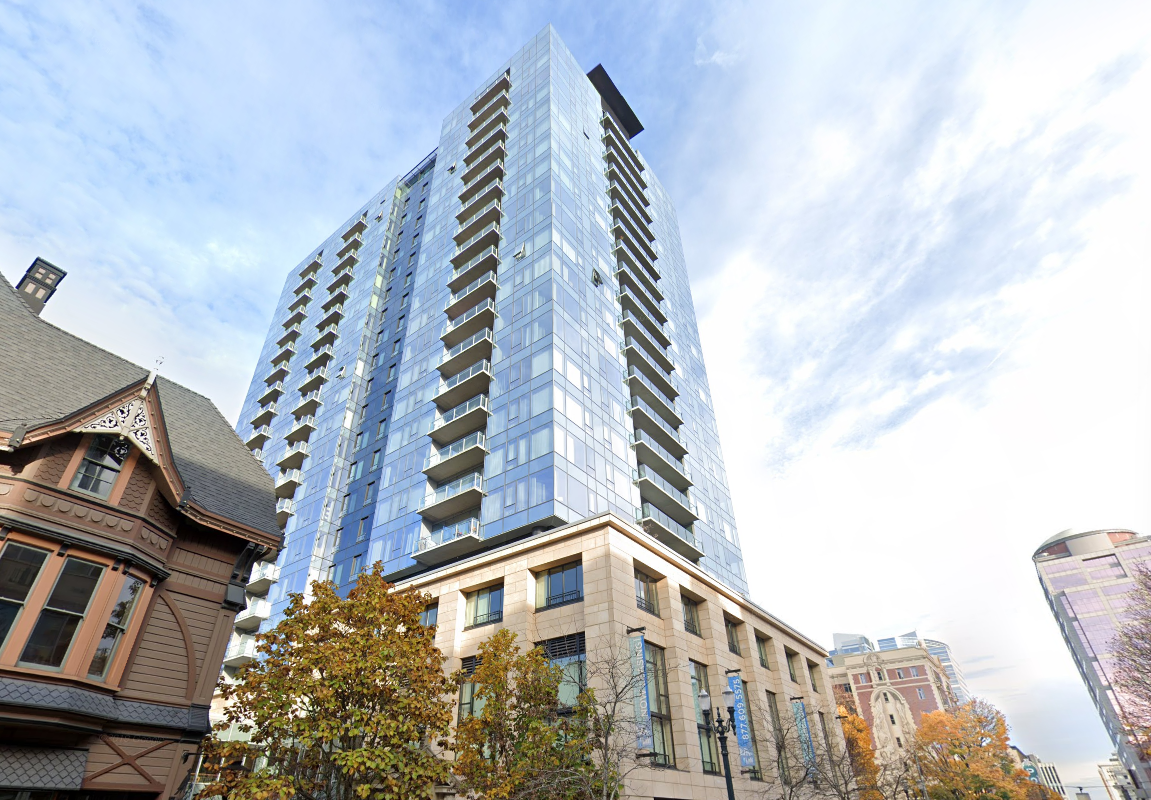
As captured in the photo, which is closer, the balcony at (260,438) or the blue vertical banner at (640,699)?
the blue vertical banner at (640,699)

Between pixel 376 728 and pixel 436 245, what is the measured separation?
45857 millimetres

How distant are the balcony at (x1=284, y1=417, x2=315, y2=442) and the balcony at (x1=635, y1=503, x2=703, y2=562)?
34.1 metres

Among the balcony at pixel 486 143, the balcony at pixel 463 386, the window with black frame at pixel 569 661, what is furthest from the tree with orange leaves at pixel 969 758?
the balcony at pixel 486 143

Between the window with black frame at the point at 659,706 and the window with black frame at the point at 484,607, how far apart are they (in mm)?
7132

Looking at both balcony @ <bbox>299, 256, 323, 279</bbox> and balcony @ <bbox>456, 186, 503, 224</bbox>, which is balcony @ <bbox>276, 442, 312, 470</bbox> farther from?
balcony @ <bbox>299, 256, 323, 279</bbox>

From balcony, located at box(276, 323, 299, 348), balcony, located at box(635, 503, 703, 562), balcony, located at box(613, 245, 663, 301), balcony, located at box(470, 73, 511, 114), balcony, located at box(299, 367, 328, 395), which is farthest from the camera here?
balcony, located at box(276, 323, 299, 348)

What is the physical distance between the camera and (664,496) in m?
42.0

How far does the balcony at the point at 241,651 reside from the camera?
44719 mm

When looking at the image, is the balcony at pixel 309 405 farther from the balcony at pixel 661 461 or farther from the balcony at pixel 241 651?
the balcony at pixel 661 461

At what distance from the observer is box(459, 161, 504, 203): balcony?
173 feet

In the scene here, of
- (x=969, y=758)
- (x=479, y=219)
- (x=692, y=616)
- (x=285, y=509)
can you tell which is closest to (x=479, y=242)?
(x=479, y=219)

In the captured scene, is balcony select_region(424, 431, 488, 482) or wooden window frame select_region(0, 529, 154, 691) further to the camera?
balcony select_region(424, 431, 488, 482)

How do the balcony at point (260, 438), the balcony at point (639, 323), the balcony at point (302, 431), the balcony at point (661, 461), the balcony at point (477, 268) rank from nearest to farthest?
1. the balcony at point (661, 461)
2. the balcony at point (477, 268)
3. the balcony at point (639, 323)
4. the balcony at point (302, 431)
5. the balcony at point (260, 438)

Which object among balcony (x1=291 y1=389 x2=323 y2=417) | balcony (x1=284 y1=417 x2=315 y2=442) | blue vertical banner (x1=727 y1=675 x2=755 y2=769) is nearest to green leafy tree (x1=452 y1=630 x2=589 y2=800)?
blue vertical banner (x1=727 y1=675 x2=755 y2=769)
